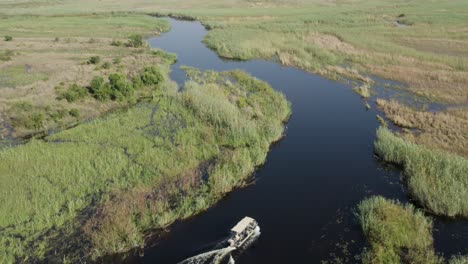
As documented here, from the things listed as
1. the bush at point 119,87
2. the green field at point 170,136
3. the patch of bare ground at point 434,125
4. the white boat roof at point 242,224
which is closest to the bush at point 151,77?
the green field at point 170,136

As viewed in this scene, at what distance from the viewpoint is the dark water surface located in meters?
19.5

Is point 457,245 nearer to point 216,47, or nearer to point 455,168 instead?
point 455,168

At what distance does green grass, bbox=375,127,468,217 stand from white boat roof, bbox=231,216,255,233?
11.3m

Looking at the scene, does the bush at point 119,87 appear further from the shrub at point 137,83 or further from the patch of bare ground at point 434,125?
Answer: the patch of bare ground at point 434,125

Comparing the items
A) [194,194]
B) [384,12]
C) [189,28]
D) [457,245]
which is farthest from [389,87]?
[384,12]

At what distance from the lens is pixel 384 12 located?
336ft

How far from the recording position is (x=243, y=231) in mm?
19875

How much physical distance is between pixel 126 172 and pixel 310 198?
1336cm

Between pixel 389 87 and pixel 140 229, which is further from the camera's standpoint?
pixel 389 87

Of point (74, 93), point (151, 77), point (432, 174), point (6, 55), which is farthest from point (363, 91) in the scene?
point (6, 55)

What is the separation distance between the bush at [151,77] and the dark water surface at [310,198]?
18462mm

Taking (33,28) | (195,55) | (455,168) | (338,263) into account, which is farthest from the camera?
(33,28)

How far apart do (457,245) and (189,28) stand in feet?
273

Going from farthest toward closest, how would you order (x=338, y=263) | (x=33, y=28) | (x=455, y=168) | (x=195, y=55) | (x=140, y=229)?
(x=33, y=28) → (x=195, y=55) → (x=455, y=168) → (x=140, y=229) → (x=338, y=263)
